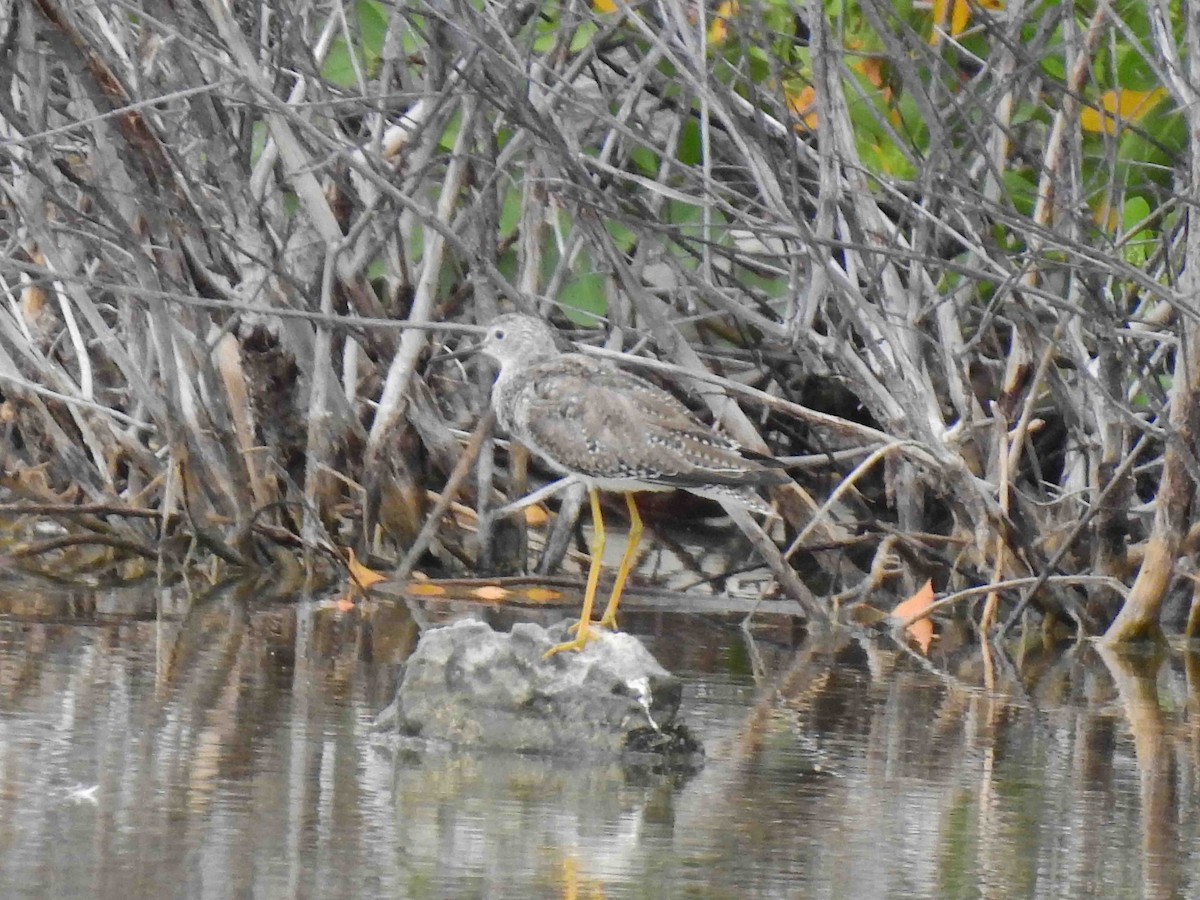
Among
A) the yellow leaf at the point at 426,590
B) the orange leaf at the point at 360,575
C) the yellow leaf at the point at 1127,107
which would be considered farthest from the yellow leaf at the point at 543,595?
the yellow leaf at the point at 1127,107

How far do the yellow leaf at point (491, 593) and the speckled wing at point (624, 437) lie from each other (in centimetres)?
145

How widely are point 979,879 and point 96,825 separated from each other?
1703 mm

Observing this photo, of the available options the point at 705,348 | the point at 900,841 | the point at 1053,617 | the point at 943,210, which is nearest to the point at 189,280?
the point at 705,348

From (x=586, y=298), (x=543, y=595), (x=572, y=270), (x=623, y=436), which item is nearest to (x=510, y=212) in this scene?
(x=572, y=270)

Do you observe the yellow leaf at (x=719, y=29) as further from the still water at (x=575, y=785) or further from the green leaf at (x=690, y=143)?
the still water at (x=575, y=785)

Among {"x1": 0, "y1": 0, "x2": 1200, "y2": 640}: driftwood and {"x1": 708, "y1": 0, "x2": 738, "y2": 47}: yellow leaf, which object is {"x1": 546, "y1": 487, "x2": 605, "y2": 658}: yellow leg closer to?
{"x1": 0, "y1": 0, "x2": 1200, "y2": 640}: driftwood

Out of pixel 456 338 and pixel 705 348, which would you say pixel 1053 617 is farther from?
pixel 456 338

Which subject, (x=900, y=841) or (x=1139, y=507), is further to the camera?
(x=1139, y=507)

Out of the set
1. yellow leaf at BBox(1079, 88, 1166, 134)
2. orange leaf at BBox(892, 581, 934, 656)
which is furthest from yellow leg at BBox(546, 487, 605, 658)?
yellow leaf at BBox(1079, 88, 1166, 134)

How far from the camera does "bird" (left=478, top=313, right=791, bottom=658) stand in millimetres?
7059

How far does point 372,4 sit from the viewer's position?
9.59 m

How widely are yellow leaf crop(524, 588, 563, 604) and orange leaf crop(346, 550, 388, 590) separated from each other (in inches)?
22.8

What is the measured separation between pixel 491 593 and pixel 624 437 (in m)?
1.77

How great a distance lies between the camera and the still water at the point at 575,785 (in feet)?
13.7
